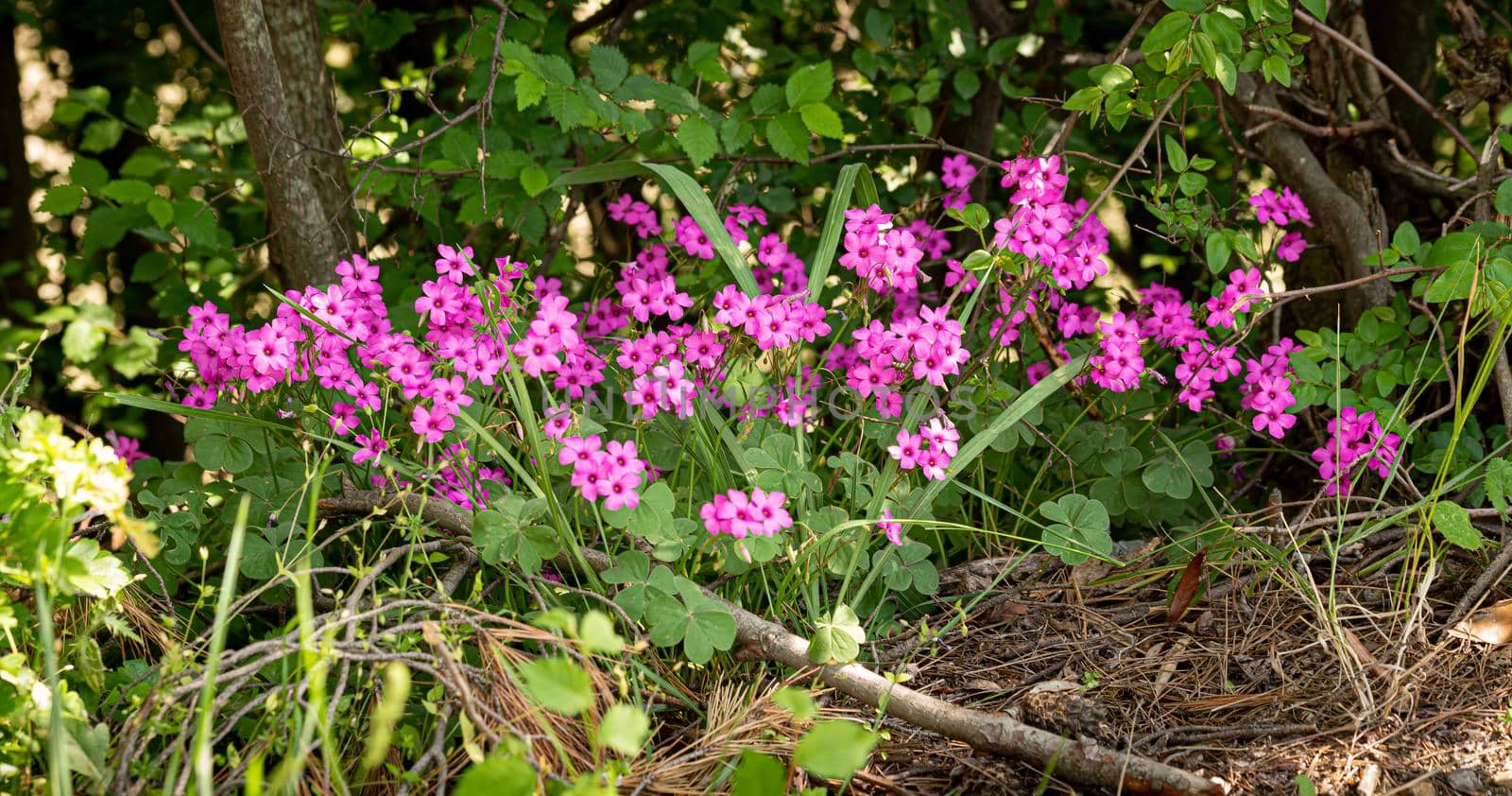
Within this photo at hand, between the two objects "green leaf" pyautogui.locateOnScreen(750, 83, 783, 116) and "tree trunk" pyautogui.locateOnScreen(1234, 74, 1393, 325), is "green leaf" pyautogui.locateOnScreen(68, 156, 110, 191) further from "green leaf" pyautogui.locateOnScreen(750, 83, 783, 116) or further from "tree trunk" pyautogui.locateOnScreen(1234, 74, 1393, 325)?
"tree trunk" pyautogui.locateOnScreen(1234, 74, 1393, 325)

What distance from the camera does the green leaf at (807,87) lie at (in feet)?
8.18

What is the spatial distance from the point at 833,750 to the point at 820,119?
5.22ft

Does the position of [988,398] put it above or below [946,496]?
above

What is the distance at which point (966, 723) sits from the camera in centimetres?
165

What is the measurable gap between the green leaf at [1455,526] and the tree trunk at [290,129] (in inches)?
90.2

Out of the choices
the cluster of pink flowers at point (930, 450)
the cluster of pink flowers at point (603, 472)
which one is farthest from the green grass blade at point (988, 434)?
the cluster of pink flowers at point (603, 472)

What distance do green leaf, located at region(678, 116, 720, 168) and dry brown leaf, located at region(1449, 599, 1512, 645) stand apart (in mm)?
1717

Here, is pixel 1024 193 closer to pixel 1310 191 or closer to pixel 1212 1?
pixel 1212 1

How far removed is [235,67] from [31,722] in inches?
62.5

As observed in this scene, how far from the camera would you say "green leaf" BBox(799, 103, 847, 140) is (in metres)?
2.46

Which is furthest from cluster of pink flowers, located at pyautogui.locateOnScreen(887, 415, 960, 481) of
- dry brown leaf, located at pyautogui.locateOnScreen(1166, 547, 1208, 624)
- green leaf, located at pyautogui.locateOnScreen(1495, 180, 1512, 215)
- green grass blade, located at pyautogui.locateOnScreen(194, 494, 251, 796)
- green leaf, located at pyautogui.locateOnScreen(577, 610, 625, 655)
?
green leaf, located at pyautogui.locateOnScreen(1495, 180, 1512, 215)

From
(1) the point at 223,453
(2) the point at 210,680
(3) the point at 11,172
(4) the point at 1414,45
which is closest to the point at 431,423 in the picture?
(1) the point at 223,453

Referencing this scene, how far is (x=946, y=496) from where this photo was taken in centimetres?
228

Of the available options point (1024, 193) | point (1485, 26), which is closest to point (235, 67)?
point (1024, 193)
